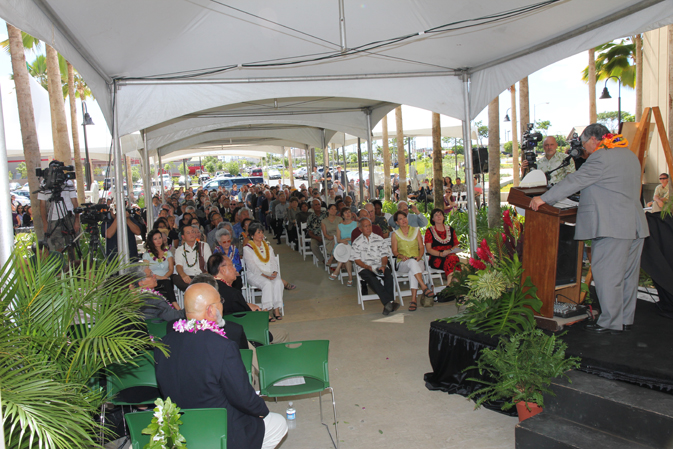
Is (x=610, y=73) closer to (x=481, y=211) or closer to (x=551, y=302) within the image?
(x=481, y=211)

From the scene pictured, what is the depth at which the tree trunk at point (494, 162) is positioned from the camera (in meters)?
10.9

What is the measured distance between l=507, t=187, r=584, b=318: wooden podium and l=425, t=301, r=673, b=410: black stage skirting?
1.15ft

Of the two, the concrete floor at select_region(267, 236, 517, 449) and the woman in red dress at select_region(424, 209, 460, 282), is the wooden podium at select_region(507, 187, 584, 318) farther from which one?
the woman in red dress at select_region(424, 209, 460, 282)

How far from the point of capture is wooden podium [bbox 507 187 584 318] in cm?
390

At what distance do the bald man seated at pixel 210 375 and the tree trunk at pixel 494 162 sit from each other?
9.08 meters

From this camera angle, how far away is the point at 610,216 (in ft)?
12.0

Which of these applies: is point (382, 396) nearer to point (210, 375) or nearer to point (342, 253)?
point (210, 375)

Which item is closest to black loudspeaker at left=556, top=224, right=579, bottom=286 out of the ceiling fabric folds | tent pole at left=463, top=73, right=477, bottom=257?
the ceiling fabric folds

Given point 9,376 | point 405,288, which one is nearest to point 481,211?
point 405,288

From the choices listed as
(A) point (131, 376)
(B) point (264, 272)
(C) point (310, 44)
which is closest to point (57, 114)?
(B) point (264, 272)

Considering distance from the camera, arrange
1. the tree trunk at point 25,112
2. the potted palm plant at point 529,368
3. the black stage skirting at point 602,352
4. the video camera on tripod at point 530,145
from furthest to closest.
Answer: the tree trunk at point 25,112 → the video camera on tripod at point 530,145 → the potted palm plant at point 529,368 → the black stage skirting at point 602,352

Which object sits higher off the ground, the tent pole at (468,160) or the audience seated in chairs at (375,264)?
the tent pole at (468,160)

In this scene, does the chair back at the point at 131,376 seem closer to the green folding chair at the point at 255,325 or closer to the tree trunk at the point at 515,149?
the green folding chair at the point at 255,325

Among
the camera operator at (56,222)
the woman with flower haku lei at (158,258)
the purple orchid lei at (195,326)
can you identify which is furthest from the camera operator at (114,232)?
the purple orchid lei at (195,326)
